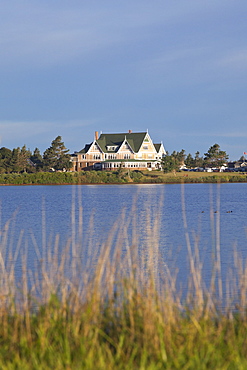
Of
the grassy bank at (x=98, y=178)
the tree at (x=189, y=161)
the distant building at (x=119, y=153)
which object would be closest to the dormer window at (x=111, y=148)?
the distant building at (x=119, y=153)

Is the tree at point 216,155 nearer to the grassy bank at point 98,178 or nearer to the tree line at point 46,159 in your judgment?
the grassy bank at point 98,178

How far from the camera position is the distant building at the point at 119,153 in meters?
110

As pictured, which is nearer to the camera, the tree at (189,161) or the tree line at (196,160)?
the tree line at (196,160)

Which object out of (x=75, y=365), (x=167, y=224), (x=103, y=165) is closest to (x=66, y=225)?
(x=167, y=224)

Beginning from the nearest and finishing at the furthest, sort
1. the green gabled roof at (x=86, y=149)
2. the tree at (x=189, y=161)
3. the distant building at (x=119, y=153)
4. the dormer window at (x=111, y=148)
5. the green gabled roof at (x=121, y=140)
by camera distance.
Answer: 1. the distant building at (x=119, y=153)
2. the green gabled roof at (x=121, y=140)
3. the dormer window at (x=111, y=148)
4. the green gabled roof at (x=86, y=149)
5. the tree at (x=189, y=161)

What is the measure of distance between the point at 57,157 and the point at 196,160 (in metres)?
43.7

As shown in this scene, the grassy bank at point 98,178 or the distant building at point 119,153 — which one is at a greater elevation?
the distant building at point 119,153

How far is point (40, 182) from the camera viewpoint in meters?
98.8

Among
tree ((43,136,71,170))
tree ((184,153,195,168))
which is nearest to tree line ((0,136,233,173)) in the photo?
tree ((43,136,71,170))

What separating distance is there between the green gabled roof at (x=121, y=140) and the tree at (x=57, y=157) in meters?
9.12

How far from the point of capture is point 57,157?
4225 inches

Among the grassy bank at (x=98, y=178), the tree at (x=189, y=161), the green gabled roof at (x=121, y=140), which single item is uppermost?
the green gabled roof at (x=121, y=140)

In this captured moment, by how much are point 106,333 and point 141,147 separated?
104 m

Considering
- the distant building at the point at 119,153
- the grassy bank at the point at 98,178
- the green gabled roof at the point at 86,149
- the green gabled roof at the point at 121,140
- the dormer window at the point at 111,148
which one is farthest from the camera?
the green gabled roof at the point at 86,149
